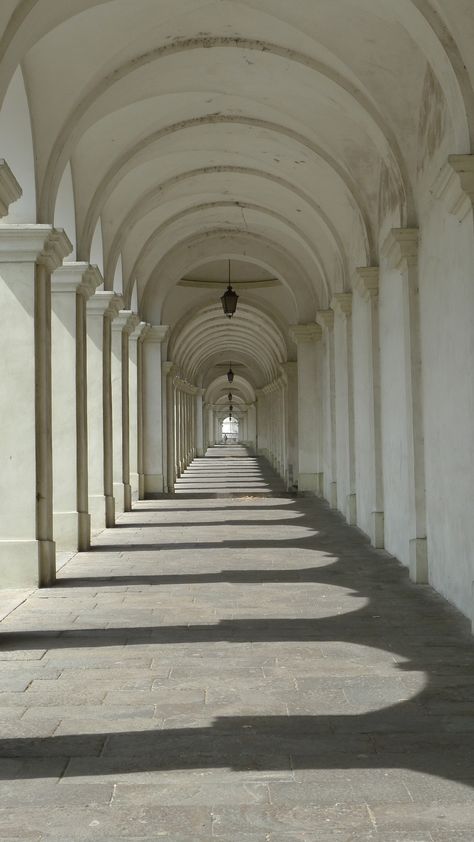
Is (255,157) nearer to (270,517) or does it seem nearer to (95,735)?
(270,517)

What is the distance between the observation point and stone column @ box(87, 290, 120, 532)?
15352 mm

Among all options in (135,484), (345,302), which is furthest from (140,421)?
(345,302)

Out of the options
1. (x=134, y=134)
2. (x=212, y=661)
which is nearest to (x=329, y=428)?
(x=134, y=134)

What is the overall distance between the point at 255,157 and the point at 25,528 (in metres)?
8.55

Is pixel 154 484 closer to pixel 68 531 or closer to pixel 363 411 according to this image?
pixel 363 411

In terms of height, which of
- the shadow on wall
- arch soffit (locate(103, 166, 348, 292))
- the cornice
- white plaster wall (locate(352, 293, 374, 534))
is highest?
arch soffit (locate(103, 166, 348, 292))

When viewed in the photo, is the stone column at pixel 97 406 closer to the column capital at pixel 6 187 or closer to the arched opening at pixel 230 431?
the column capital at pixel 6 187

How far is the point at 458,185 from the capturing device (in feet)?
23.7

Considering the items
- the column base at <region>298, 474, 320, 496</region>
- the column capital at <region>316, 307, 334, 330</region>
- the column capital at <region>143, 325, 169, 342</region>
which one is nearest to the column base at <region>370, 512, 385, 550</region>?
the column capital at <region>316, 307, 334, 330</region>

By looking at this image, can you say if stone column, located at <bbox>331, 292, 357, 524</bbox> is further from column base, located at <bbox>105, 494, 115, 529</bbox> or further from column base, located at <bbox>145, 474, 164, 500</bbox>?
column base, located at <bbox>145, 474, 164, 500</bbox>

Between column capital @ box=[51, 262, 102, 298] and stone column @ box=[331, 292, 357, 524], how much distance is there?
452cm

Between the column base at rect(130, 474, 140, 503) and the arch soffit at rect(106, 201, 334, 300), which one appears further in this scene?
the column base at rect(130, 474, 140, 503)

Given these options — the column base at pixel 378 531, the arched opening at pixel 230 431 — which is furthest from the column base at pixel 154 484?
the arched opening at pixel 230 431

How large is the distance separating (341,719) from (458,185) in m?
4.17
